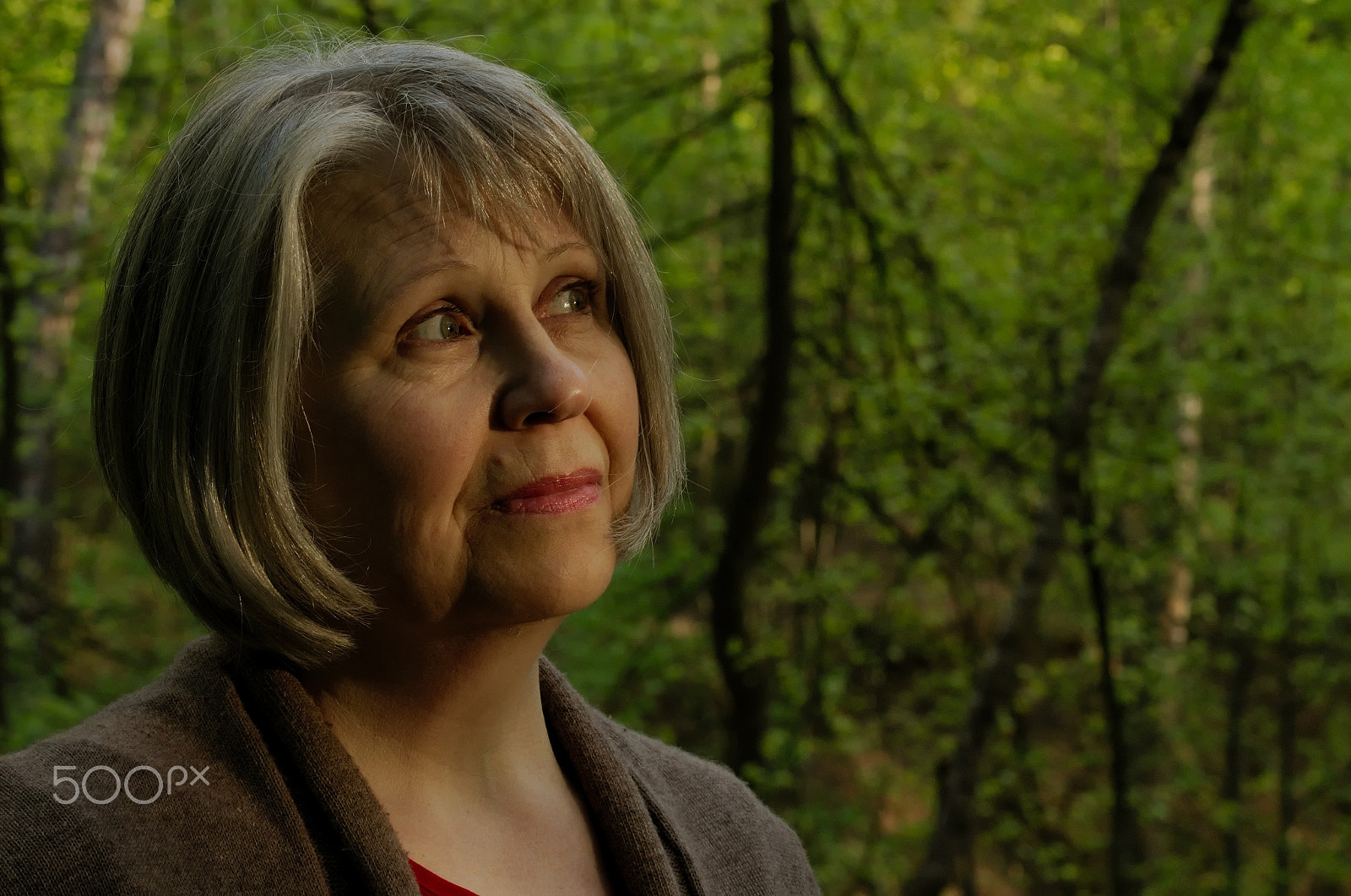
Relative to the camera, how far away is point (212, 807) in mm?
1140

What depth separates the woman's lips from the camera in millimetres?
1223

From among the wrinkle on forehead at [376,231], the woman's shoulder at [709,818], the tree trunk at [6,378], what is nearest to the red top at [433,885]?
the woman's shoulder at [709,818]

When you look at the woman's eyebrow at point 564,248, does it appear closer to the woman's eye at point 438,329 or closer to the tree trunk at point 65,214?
the woman's eye at point 438,329

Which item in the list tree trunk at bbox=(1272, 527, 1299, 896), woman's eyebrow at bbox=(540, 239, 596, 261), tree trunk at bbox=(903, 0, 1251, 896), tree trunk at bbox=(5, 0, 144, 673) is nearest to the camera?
woman's eyebrow at bbox=(540, 239, 596, 261)

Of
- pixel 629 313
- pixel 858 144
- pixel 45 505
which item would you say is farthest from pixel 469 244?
pixel 45 505

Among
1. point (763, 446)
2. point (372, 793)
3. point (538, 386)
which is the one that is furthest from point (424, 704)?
point (763, 446)

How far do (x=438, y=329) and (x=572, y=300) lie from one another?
190mm

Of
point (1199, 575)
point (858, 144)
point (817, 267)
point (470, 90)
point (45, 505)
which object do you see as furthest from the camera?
point (1199, 575)

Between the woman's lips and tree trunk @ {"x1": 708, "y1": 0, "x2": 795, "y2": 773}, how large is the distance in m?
3.13

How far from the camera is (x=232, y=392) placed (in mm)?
1168

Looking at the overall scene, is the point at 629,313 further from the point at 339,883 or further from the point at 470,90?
the point at 339,883

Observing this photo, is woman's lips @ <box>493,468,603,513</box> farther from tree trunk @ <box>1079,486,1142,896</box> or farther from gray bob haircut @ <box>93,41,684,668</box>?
tree trunk @ <box>1079,486,1142,896</box>

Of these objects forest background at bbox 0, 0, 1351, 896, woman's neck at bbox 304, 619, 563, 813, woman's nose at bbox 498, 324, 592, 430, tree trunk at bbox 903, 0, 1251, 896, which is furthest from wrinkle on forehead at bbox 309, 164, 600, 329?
tree trunk at bbox 903, 0, 1251, 896

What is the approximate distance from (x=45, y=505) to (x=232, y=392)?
6438mm
